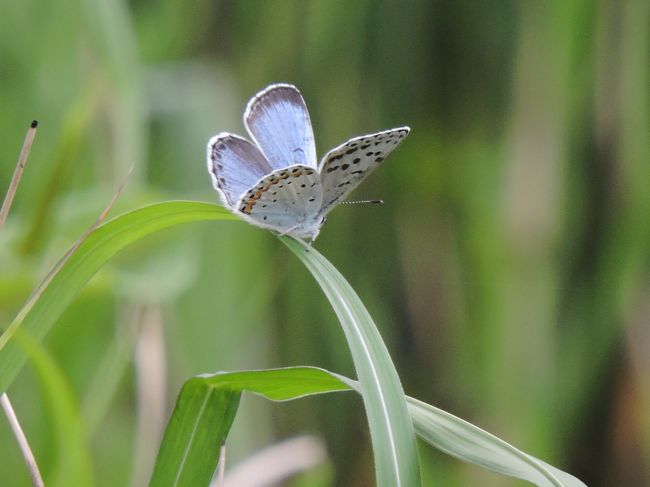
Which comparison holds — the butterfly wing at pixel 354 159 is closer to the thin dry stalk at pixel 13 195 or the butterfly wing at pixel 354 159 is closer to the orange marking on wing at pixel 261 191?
the orange marking on wing at pixel 261 191

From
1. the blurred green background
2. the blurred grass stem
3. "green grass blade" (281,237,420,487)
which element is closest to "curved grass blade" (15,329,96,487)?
the blurred grass stem

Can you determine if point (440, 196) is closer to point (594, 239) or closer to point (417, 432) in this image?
point (594, 239)

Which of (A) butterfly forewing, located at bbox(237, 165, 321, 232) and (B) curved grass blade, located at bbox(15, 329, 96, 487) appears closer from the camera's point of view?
(B) curved grass blade, located at bbox(15, 329, 96, 487)

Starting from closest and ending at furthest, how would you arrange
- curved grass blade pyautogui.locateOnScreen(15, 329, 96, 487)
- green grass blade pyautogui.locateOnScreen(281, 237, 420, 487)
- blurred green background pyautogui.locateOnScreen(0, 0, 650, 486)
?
green grass blade pyautogui.locateOnScreen(281, 237, 420, 487) → curved grass blade pyautogui.locateOnScreen(15, 329, 96, 487) → blurred green background pyautogui.locateOnScreen(0, 0, 650, 486)

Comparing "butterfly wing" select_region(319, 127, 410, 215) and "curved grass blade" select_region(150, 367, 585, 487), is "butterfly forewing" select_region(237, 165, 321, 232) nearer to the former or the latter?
"butterfly wing" select_region(319, 127, 410, 215)

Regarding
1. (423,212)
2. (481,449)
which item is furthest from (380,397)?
(423,212)

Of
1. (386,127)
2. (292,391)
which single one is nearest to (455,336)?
(386,127)
